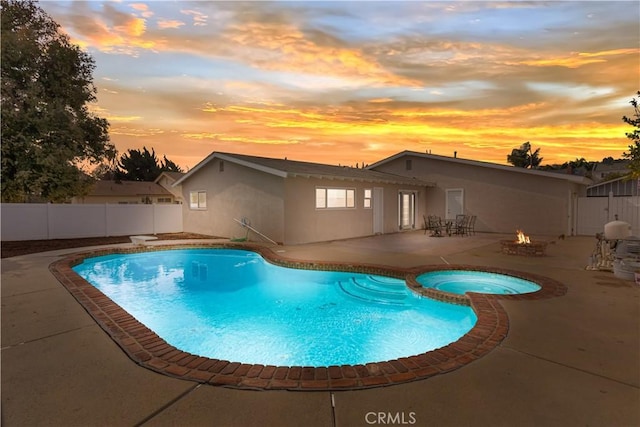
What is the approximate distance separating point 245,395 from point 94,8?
9710 millimetres

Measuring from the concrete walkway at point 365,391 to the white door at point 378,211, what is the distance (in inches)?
449

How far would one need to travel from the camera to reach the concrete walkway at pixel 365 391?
222cm

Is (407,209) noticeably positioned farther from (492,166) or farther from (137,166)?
(137,166)

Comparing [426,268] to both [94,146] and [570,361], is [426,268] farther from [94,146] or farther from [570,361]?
[94,146]

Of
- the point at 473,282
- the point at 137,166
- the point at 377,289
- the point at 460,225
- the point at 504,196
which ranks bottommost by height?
the point at 377,289

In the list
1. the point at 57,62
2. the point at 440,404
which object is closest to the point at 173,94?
the point at 57,62

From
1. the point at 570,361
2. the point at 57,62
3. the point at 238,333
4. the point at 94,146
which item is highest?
the point at 57,62

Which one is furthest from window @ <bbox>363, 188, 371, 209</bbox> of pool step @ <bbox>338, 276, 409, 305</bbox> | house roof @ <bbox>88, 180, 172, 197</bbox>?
house roof @ <bbox>88, 180, 172, 197</bbox>

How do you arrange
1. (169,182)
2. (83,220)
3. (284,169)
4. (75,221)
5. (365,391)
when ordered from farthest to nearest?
(169,182) → (83,220) → (75,221) → (284,169) → (365,391)

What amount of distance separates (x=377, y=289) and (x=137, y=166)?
4479 centimetres

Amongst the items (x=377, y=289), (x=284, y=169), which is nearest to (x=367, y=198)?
(x=284, y=169)

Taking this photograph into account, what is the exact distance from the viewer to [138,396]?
248 cm

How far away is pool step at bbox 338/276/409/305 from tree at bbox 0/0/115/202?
12.3 meters

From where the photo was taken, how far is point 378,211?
1595 centimetres
